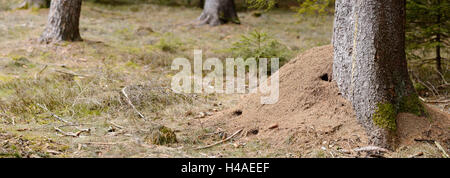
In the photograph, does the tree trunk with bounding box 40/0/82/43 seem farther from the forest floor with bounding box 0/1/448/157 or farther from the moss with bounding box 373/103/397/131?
the moss with bounding box 373/103/397/131

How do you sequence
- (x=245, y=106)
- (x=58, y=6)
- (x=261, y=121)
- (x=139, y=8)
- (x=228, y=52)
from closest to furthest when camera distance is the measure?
(x=261, y=121), (x=245, y=106), (x=58, y=6), (x=228, y=52), (x=139, y=8)

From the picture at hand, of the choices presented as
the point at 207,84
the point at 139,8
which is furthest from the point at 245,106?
the point at 139,8

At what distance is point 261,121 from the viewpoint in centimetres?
454

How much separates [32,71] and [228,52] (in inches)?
173

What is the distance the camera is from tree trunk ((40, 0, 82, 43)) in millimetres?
8461

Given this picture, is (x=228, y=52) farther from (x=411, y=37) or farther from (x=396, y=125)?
(x=396, y=125)

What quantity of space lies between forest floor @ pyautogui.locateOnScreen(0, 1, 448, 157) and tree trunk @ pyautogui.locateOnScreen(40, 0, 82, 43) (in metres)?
0.26

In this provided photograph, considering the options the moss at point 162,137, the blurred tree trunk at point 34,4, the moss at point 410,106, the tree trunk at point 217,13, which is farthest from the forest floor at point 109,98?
the blurred tree trunk at point 34,4

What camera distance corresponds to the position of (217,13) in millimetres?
13023

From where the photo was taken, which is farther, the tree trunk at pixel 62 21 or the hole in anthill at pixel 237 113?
the tree trunk at pixel 62 21

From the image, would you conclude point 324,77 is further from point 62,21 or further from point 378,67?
point 62,21

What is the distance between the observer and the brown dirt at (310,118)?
395 centimetres

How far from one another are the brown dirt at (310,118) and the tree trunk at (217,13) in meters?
8.14

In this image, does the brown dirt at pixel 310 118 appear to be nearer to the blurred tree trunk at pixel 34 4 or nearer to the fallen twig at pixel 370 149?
the fallen twig at pixel 370 149
